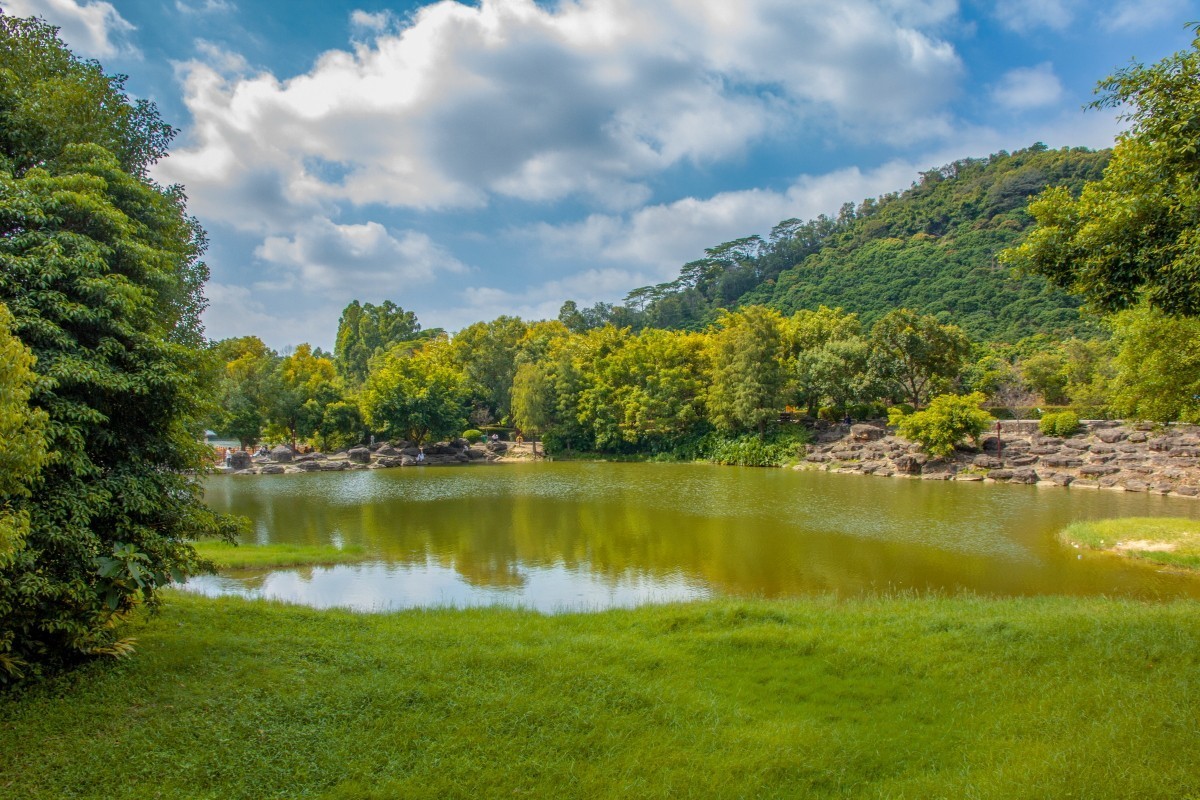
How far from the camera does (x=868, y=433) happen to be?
3953 cm

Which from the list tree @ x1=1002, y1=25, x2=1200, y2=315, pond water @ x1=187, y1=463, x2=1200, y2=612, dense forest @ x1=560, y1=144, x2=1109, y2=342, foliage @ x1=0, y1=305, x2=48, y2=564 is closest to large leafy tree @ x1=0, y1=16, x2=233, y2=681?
foliage @ x1=0, y1=305, x2=48, y2=564

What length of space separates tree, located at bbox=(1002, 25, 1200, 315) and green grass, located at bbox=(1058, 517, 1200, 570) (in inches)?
449

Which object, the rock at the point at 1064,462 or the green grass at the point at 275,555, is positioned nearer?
the green grass at the point at 275,555

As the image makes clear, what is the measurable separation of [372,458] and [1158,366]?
42088 millimetres

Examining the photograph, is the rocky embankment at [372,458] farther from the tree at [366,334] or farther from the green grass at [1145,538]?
the green grass at [1145,538]

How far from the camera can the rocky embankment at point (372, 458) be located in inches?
1645

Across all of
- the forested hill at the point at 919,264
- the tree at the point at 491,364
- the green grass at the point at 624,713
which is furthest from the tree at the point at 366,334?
the green grass at the point at 624,713

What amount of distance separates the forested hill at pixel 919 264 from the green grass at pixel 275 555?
55.1m

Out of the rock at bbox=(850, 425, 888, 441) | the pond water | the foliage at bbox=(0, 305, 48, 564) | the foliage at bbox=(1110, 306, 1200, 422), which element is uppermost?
the foliage at bbox=(1110, 306, 1200, 422)

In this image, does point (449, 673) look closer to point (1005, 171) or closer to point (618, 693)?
point (618, 693)

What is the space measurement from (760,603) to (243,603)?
7.97 meters

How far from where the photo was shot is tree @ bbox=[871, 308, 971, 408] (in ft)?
128

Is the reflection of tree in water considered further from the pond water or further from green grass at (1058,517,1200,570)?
green grass at (1058,517,1200,570)

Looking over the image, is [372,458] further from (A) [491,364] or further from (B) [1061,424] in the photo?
(B) [1061,424]
